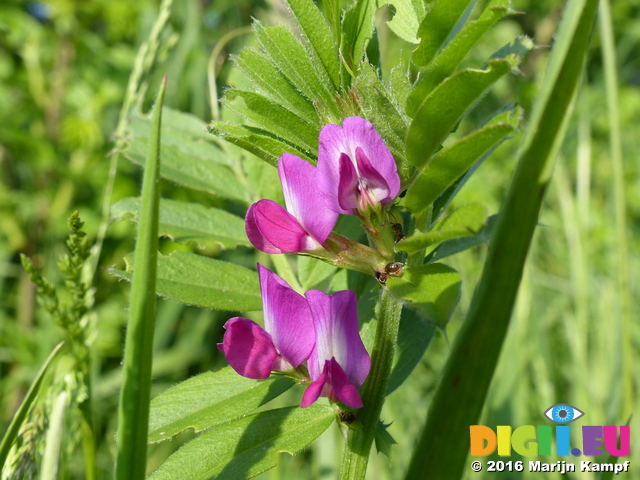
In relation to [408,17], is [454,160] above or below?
below

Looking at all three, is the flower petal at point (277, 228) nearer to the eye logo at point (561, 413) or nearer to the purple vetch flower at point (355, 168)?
the purple vetch flower at point (355, 168)

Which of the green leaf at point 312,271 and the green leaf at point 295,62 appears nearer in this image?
the green leaf at point 295,62

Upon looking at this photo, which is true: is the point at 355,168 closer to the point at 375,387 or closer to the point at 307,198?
the point at 307,198

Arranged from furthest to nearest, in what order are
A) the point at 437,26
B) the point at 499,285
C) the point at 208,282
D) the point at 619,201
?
the point at 619,201
the point at 208,282
the point at 437,26
the point at 499,285

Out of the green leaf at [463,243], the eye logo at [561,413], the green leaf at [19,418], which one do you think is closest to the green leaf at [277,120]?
the green leaf at [463,243]

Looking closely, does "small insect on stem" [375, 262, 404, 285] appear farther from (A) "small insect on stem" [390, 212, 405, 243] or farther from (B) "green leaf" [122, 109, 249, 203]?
(B) "green leaf" [122, 109, 249, 203]

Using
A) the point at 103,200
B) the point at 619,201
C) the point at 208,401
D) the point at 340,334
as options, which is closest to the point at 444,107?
the point at 340,334

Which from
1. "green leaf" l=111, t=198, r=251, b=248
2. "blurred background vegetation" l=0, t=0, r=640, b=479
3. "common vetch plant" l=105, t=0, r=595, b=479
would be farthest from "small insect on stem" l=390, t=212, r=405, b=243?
"blurred background vegetation" l=0, t=0, r=640, b=479
